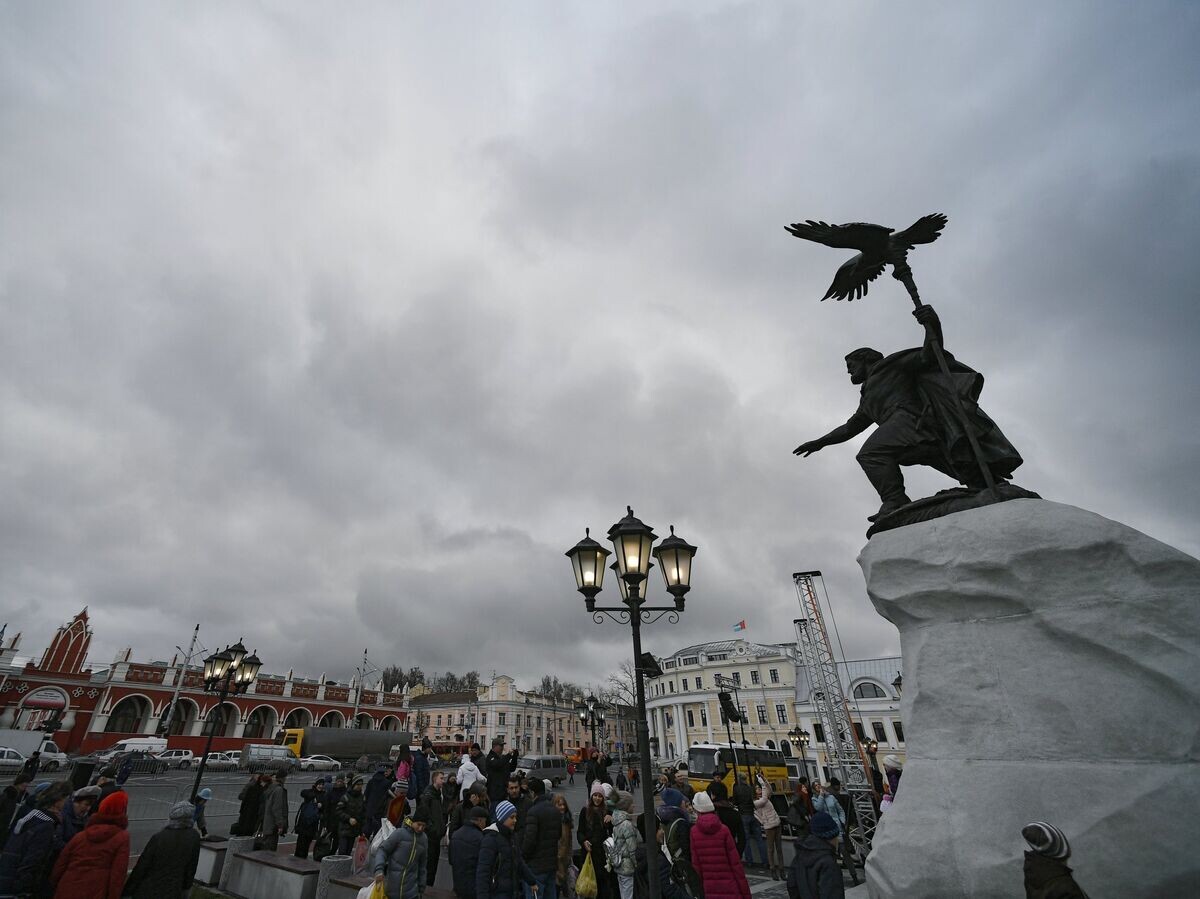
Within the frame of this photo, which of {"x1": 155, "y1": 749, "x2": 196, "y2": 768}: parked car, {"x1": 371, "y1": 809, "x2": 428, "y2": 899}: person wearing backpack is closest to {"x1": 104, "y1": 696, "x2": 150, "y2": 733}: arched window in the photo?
{"x1": 155, "y1": 749, "x2": 196, "y2": 768}: parked car

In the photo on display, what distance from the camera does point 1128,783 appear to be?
3.04 m

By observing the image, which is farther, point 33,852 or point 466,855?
point 466,855

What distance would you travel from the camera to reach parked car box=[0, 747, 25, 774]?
947 inches

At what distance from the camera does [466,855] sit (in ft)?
19.8

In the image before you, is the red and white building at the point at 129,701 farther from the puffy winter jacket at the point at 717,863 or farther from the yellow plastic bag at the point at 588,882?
the puffy winter jacket at the point at 717,863

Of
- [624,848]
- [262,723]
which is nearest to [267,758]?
[262,723]

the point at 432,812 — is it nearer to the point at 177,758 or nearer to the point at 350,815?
the point at 350,815

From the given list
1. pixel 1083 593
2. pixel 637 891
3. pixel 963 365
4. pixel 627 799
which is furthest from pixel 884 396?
pixel 637 891

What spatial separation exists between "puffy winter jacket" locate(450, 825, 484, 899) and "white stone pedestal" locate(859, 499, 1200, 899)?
4317 mm

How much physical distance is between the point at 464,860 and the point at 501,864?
452 millimetres

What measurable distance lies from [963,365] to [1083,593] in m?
2.78

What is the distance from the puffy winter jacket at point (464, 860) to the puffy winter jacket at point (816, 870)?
3399mm

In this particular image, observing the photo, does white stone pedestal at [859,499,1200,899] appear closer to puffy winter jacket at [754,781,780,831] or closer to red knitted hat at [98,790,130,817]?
red knitted hat at [98,790,130,817]

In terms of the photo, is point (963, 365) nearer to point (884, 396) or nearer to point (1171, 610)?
point (884, 396)
